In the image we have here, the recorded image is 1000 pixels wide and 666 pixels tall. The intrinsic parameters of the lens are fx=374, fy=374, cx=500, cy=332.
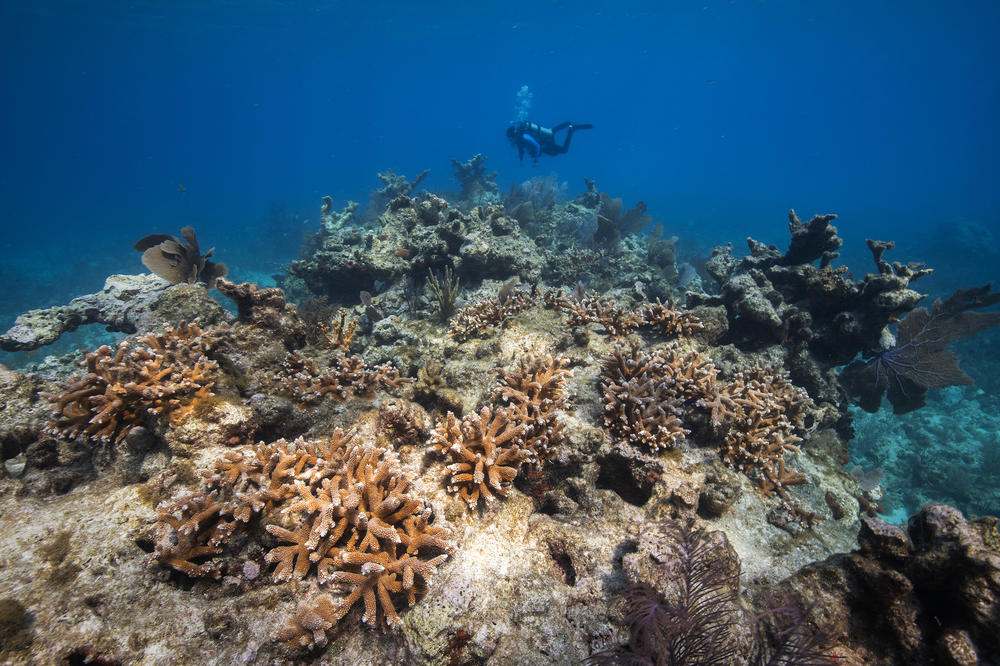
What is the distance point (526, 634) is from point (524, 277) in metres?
7.83

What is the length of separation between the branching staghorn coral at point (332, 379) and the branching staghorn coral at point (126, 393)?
2.72 feet

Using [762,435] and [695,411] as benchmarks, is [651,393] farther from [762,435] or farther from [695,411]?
[762,435]

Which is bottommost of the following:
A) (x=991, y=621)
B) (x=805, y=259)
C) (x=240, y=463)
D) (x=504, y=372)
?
(x=991, y=621)

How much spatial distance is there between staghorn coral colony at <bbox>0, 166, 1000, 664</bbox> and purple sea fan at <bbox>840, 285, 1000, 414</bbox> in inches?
3.2

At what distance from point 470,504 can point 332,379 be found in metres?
2.46

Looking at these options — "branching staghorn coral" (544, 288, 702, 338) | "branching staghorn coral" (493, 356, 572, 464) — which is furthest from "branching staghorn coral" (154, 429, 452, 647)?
"branching staghorn coral" (544, 288, 702, 338)

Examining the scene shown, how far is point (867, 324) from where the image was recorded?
726cm

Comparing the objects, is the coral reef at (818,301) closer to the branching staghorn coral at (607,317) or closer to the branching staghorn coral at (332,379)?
the branching staghorn coral at (607,317)

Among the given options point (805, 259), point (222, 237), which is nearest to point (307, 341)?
point (805, 259)

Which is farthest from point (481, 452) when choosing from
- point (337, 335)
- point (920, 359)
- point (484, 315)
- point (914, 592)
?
point (920, 359)

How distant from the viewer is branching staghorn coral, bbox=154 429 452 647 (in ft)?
9.30

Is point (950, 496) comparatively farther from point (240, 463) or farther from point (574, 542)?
point (240, 463)

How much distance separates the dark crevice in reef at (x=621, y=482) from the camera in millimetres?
4047

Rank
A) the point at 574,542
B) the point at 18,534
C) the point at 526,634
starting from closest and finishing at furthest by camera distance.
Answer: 1. the point at 526,634
2. the point at 18,534
3. the point at 574,542
